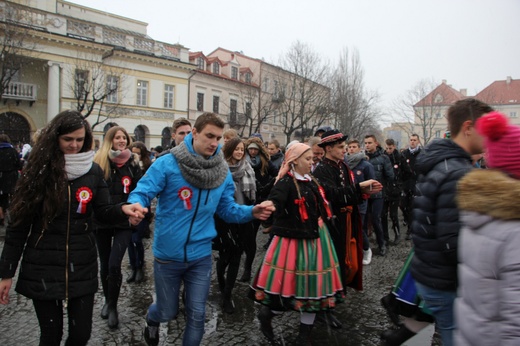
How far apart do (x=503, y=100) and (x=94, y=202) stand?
2959 inches

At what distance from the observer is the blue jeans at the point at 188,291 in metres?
3.00

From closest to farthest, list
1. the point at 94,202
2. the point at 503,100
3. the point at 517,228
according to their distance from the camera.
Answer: the point at 517,228 < the point at 94,202 < the point at 503,100

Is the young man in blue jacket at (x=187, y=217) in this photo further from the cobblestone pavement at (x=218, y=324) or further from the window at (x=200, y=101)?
the window at (x=200, y=101)

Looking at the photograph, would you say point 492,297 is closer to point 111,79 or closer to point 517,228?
point 517,228

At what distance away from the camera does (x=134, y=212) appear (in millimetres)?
2652

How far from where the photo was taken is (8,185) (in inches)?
359

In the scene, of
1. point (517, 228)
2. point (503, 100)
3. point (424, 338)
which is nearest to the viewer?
point (517, 228)

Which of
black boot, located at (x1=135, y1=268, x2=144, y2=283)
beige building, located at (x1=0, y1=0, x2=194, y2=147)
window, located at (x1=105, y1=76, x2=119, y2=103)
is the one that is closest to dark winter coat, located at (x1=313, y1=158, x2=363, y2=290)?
black boot, located at (x1=135, y1=268, x2=144, y2=283)

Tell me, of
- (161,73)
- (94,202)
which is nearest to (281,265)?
(94,202)

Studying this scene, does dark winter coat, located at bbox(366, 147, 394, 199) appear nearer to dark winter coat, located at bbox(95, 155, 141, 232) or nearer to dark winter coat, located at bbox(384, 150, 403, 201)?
dark winter coat, located at bbox(384, 150, 403, 201)

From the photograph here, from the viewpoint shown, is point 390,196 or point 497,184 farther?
point 390,196

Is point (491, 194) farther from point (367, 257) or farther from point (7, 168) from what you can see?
point (7, 168)

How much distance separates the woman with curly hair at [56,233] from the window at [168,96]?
30.3 meters

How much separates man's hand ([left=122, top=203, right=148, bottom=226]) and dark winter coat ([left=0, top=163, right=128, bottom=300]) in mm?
288
